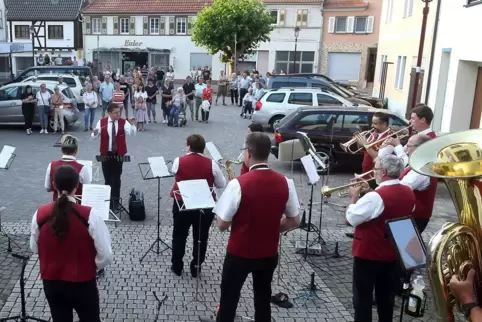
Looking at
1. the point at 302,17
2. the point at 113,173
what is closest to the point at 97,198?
the point at 113,173

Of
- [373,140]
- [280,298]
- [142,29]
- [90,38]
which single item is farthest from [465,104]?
[90,38]

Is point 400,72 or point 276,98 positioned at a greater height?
point 400,72

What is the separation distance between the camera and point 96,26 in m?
43.8

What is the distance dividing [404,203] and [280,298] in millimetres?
1966

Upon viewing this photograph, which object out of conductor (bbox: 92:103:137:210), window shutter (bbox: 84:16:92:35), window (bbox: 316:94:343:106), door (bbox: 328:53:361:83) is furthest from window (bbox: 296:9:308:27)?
conductor (bbox: 92:103:137:210)

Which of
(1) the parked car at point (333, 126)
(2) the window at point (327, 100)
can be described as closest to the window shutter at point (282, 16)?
(2) the window at point (327, 100)

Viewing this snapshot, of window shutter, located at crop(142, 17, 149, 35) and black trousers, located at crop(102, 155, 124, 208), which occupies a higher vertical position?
window shutter, located at crop(142, 17, 149, 35)

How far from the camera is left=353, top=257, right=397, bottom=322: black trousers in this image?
4.12 metres

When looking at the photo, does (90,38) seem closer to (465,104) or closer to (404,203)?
(465,104)

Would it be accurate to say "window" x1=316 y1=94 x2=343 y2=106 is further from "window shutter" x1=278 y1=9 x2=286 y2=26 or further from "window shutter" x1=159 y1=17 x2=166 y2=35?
"window shutter" x1=159 y1=17 x2=166 y2=35

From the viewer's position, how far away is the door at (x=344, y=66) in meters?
38.1

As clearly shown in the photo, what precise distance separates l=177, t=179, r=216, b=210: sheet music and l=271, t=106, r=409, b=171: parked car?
21.3ft

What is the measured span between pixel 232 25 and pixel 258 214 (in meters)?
29.2

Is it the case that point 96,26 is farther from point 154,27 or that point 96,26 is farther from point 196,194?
point 196,194
